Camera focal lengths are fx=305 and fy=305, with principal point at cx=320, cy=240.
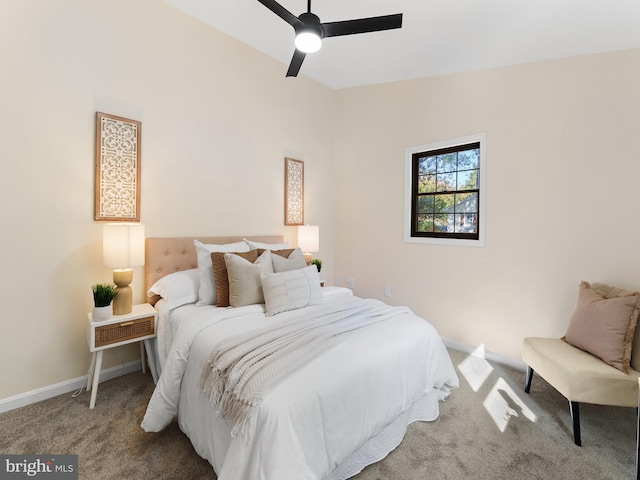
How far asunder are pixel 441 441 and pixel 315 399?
1.04m

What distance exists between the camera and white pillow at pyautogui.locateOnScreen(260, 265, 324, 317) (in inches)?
88.7

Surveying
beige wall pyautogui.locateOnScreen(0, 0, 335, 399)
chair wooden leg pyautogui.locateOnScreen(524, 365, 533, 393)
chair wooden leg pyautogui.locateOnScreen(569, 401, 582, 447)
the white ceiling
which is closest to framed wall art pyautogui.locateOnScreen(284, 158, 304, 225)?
beige wall pyautogui.locateOnScreen(0, 0, 335, 399)

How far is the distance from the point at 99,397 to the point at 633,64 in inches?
184

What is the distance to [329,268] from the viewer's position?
173 inches

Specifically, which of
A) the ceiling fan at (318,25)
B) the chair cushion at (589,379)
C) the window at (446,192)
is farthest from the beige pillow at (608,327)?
the ceiling fan at (318,25)

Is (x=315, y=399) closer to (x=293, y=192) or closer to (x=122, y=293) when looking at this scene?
(x=122, y=293)

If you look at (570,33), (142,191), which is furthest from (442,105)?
(142,191)

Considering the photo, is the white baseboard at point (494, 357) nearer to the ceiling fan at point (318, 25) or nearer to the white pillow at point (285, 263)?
the white pillow at point (285, 263)

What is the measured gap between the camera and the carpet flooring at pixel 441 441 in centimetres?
162

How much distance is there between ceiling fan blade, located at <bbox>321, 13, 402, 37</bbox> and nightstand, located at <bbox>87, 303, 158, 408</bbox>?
2409 mm

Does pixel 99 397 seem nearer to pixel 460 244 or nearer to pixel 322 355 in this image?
pixel 322 355

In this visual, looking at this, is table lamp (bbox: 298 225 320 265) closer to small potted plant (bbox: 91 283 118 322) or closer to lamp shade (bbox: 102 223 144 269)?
lamp shade (bbox: 102 223 144 269)

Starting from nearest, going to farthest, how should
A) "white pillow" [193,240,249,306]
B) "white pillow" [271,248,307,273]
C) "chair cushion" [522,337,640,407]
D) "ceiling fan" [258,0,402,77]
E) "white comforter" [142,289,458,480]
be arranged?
"white comforter" [142,289,458,480] → "chair cushion" [522,337,640,407] → "ceiling fan" [258,0,402,77] → "white pillow" [193,240,249,306] → "white pillow" [271,248,307,273]

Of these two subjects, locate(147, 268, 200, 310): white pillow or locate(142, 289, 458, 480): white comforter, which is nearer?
locate(142, 289, 458, 480): white comforter
